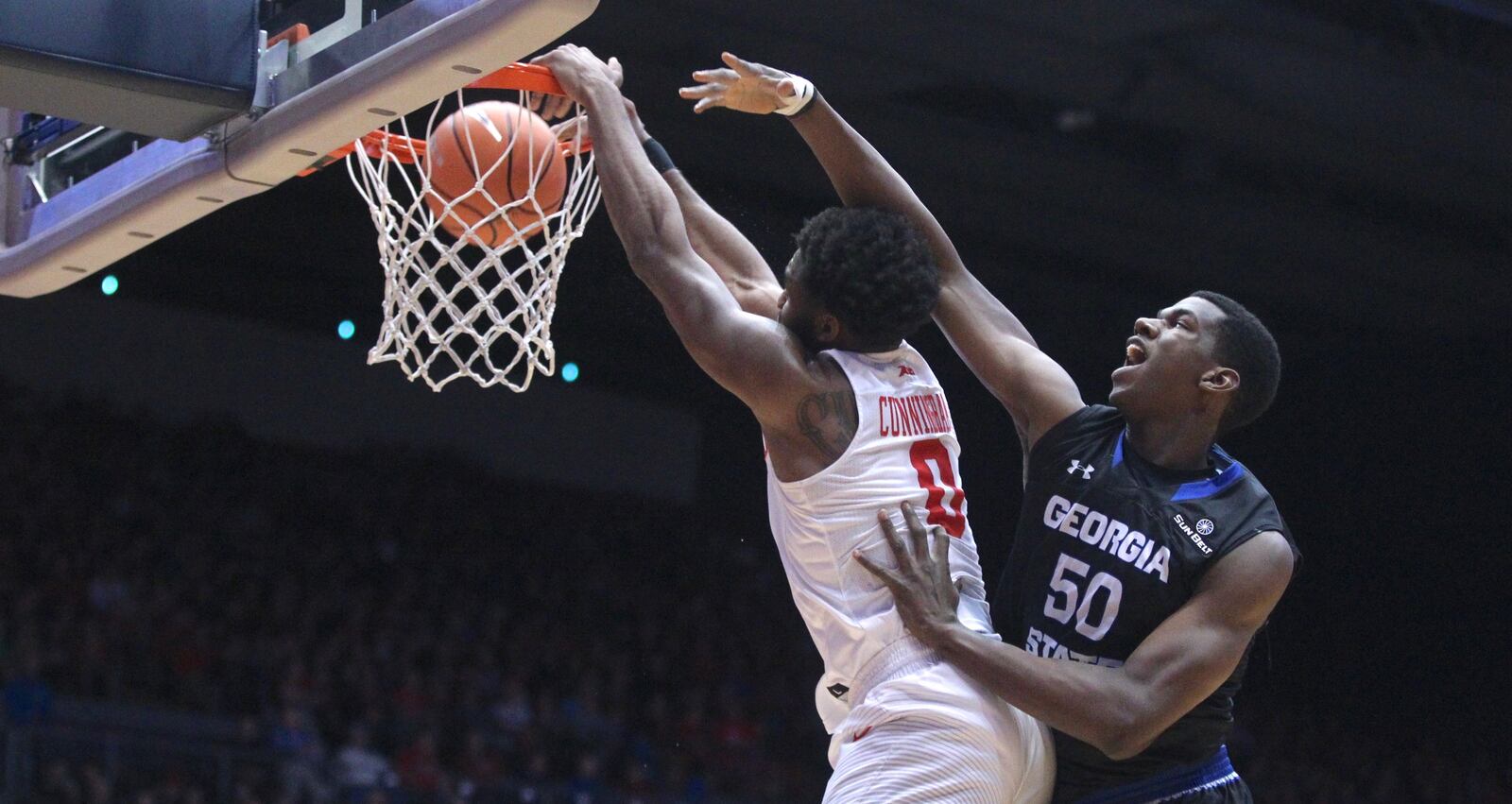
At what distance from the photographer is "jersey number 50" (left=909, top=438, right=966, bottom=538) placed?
133 inches

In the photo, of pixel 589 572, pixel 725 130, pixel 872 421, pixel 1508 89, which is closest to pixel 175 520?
pixel 589 572

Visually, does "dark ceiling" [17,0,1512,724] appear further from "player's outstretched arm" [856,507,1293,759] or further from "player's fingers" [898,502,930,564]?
"player's outstretched arm" [856,507,1293,759]

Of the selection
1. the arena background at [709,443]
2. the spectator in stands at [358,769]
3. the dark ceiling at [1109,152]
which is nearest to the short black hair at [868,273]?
the arena background at [709,443]

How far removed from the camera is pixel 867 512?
3.29 meters

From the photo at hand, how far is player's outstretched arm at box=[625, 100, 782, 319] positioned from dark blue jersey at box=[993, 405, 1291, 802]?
70 cm

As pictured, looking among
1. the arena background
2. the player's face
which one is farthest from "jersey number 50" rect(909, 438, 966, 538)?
the arena background

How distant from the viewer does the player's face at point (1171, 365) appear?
3488 mm

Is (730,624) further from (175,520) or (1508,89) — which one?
(1508,89)

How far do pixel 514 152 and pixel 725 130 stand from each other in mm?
8934

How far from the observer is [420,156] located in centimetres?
476

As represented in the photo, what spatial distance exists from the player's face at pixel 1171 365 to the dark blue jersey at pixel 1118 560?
0.33 feet

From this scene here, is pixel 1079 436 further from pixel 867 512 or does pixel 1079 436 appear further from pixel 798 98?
pixel 798 98

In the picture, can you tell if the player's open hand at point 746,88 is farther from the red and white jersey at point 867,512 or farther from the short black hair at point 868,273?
the red and white jersey at point 867,512

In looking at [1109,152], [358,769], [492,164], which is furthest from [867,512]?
[1109,152]
